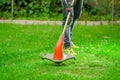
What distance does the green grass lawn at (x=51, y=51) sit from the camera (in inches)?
251

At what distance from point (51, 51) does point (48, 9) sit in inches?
176

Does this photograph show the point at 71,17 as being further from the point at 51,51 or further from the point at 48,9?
the point at 48,9

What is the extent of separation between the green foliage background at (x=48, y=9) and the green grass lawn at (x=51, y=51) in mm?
1103

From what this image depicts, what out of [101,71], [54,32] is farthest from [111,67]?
[54,32]

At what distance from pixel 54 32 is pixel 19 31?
2.71ft

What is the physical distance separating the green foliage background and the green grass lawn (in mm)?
1103

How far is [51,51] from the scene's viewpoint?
26.3 feet

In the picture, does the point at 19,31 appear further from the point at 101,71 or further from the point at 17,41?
the point at 101,71

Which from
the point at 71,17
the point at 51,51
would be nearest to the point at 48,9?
the point at 51,51

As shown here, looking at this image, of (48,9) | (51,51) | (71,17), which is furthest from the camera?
(48,9)

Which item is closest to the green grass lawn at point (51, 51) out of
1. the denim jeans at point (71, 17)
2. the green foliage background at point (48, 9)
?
the denim jeans at point (71, 17)

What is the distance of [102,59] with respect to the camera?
7.39 meters

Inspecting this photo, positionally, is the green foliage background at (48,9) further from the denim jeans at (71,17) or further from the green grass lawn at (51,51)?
the denim jeans at (71,17)

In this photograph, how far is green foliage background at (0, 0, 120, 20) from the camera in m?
12.1
